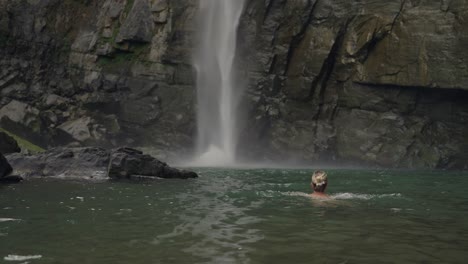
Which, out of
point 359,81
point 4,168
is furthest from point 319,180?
point 359,81

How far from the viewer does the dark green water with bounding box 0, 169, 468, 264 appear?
9.98m

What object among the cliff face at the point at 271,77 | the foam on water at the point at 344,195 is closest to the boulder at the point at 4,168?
the foam on water at the point at 344,195

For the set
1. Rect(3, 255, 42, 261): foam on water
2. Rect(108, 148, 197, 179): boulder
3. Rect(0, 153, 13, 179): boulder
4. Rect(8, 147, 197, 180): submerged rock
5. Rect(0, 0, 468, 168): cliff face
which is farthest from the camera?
Rect(0, 0, 468, 168): cliff face

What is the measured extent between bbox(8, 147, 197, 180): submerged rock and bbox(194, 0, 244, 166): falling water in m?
24.8

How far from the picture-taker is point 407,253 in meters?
10.2

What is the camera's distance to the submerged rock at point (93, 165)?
91.9 ft

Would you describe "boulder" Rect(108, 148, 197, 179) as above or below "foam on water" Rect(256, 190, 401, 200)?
above

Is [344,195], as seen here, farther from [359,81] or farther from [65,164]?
[359,81]

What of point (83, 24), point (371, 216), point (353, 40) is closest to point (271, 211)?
point (371, 216)

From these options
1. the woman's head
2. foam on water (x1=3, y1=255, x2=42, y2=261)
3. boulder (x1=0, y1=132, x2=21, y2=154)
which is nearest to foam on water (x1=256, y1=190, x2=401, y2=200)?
the woman's head

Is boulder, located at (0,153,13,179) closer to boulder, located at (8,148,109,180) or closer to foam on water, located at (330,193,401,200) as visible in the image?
boulder, located at (8,148,109,180)

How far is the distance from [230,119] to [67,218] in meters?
40.9

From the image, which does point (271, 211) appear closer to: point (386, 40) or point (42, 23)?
point (386, 40)

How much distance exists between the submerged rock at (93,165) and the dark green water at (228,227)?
6.36m
